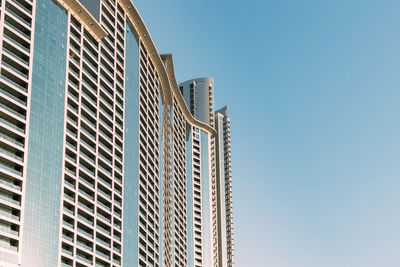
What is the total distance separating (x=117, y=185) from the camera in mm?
120750

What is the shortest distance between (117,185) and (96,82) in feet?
63.6

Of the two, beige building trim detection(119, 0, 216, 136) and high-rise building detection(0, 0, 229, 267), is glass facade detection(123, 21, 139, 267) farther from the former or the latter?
beige building trim detection(119, 0, 216, 136)

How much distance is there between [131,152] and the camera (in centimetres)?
12975

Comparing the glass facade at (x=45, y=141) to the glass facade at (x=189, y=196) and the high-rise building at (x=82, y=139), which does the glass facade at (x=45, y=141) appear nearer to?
the high-rise building at (x=82, y=139)

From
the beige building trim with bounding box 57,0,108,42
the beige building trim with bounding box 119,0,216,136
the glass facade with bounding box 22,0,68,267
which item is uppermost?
the beige building trim with bounding box 119,0,216,136

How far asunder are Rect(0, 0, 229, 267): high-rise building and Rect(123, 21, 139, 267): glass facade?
0.80 ft

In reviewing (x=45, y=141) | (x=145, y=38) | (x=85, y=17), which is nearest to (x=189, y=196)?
(x=145, y=38)

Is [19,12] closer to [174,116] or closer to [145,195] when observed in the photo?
[145,195]

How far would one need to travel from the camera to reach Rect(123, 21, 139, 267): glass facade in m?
122

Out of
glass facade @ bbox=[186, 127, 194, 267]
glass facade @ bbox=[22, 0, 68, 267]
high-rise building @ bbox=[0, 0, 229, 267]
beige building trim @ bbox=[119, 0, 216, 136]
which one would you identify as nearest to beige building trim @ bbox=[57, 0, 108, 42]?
high-rise building @ bbox=[0, 0, 229, 267]

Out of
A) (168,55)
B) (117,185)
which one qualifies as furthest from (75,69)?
(168,55)

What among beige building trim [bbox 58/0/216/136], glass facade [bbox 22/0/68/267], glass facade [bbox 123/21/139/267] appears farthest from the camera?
glass facade [bbox 123/21/139/267]

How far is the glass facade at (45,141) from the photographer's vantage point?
297ft

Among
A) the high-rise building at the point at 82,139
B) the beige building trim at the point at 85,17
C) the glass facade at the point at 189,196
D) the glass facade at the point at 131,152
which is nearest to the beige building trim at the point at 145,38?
the beige building trim at the point at 85,17
